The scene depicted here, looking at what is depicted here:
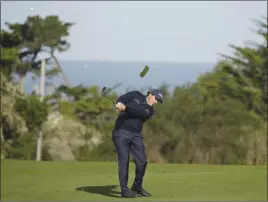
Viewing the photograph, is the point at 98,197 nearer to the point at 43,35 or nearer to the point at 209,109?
the point at 209,109

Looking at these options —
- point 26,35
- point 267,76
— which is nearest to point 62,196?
point 26,35

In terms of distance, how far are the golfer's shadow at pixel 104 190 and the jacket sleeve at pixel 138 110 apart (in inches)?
49.8

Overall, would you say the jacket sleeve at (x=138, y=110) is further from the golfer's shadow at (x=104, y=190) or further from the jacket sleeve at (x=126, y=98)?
the golfer's shadow at (x=104, y=190)

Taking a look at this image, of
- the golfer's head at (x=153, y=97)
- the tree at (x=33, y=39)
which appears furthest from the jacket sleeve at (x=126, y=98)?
the tree at (x=33, y=39)

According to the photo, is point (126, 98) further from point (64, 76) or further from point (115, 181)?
point (64, 76)

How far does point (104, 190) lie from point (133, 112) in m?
1.75

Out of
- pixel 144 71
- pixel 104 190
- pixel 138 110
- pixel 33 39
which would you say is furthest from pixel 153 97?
pixel 33 39

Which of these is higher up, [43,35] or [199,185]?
[43,35]

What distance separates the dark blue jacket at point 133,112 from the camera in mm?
9852

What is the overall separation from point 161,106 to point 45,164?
1970 cm

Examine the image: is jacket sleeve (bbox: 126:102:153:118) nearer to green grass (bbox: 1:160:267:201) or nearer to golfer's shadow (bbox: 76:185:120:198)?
green grass (bbox: 1:160:267:201)

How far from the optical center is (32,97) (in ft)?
144

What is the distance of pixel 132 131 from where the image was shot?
1014cm

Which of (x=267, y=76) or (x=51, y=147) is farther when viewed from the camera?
(x=267, y=76)
